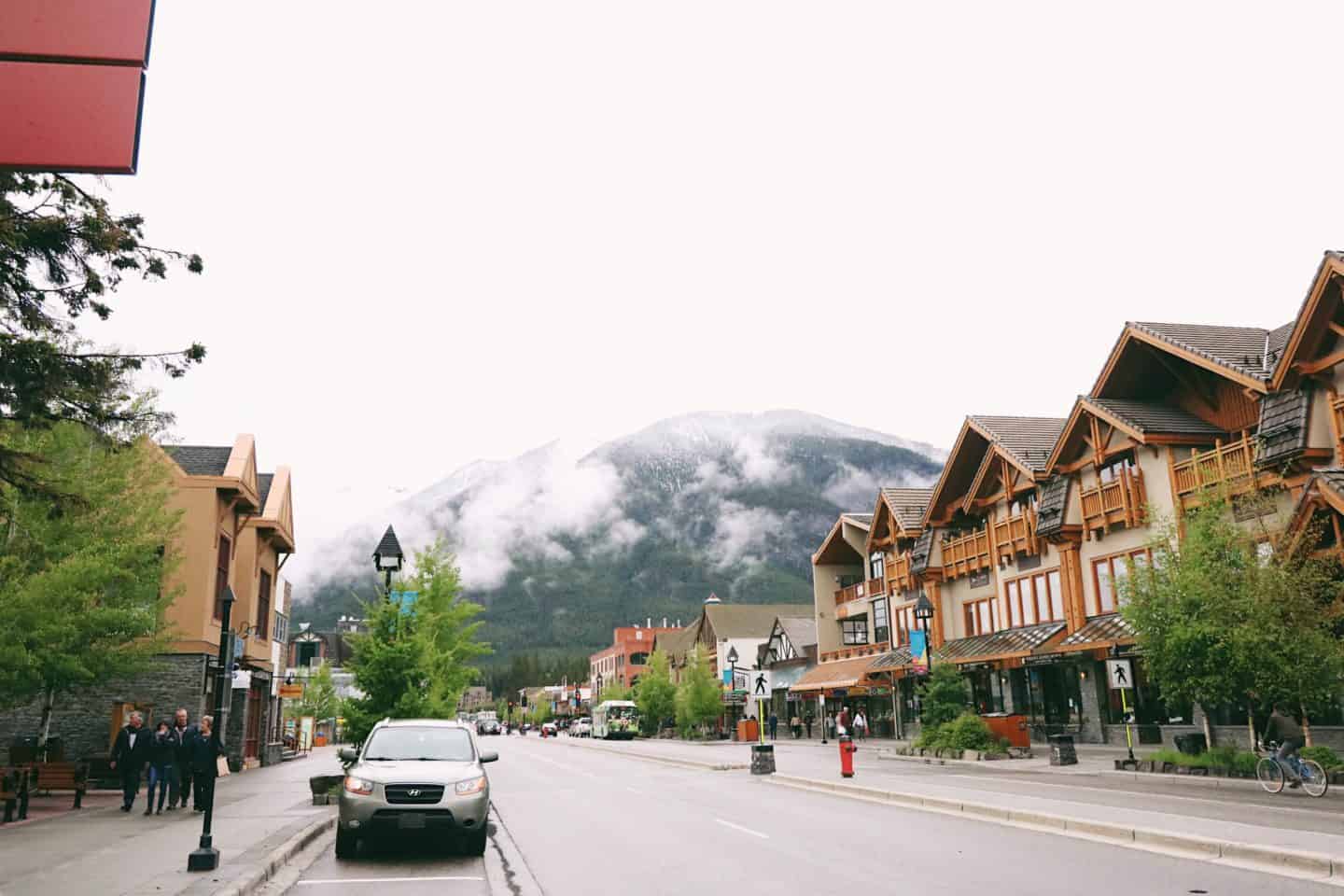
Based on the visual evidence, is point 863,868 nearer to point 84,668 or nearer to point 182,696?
point 84,668

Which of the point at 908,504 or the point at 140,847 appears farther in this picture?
the point at 908,504

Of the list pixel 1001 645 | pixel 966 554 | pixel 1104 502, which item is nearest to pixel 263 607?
pixel 1001 645

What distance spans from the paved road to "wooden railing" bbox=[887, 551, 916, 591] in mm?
32002

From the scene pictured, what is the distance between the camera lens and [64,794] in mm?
23969

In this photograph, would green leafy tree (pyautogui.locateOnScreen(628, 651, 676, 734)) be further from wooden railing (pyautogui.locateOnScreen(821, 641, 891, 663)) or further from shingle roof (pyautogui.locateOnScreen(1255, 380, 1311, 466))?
shingle roof (pyautogui.locateOnScreen(1255, 380, 1311, 466))

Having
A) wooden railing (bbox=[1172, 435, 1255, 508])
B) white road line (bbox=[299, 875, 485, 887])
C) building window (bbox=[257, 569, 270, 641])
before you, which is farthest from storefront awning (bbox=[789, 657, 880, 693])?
white road line (bbox=[299, 875, 485, 887])

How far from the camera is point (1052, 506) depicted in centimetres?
3831

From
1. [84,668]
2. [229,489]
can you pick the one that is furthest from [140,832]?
[229,489]

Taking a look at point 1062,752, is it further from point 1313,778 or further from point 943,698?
point 1313,778

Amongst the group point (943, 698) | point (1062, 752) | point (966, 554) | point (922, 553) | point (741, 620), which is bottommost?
point (1062, 752)

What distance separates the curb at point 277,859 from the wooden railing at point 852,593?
45.4 metres

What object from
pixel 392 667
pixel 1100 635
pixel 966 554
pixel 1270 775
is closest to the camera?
pixel 1270 775

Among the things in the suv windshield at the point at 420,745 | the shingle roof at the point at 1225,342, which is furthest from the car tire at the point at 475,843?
the shingle roof at the point at 1225,342

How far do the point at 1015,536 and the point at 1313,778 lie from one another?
2341cm
